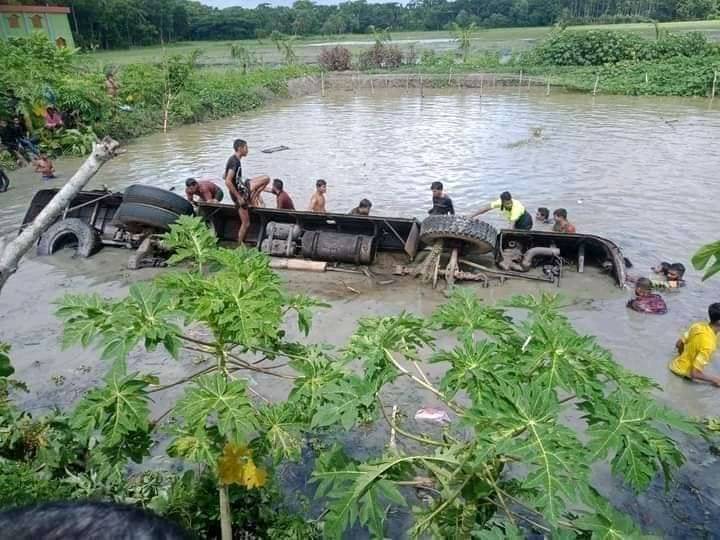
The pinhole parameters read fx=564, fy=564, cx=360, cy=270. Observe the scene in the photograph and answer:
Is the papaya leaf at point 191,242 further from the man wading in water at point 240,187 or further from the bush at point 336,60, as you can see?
the bush at point 336,60

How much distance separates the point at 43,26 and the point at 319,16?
56.6 m

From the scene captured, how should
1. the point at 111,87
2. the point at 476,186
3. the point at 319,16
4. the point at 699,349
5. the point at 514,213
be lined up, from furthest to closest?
the point at 319,16 < the point at 111,87 < the point at 476,186 < the point at 514,213 < the point at 699,349

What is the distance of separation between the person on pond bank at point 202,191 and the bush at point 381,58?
3351 centimetres

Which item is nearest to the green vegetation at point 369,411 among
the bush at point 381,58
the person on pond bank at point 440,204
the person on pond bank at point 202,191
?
the person on pond bank at point 440,204

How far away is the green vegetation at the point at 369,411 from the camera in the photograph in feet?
8.00

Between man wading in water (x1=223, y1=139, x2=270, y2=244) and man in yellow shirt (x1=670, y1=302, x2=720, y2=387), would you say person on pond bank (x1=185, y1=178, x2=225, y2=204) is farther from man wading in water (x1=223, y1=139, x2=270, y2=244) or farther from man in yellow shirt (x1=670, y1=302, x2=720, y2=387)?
man in yellow shirt (x1=670, y1=302, x2=720, y2=387)

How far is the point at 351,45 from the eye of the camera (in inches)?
2378

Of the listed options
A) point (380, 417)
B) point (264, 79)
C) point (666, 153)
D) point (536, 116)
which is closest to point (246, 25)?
point (264, 79)

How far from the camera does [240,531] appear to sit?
155 inches

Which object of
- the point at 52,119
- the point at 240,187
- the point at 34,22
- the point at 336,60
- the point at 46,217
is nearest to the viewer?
the point at 46,217

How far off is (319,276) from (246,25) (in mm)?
70875

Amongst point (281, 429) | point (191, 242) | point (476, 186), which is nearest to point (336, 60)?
point (476, 186)

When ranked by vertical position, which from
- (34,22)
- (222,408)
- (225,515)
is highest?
(34,22)

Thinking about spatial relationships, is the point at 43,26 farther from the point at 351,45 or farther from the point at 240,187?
the point at 351,45
